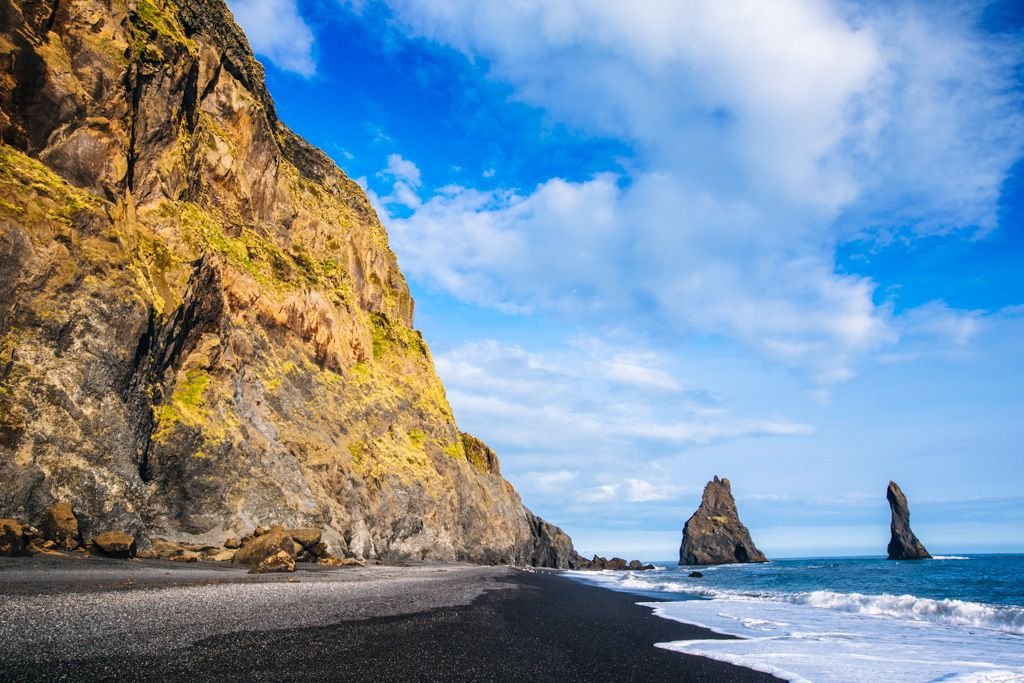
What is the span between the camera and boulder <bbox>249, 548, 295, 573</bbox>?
2038 cm

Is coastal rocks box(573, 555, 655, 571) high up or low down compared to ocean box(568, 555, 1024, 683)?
down

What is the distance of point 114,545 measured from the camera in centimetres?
1934

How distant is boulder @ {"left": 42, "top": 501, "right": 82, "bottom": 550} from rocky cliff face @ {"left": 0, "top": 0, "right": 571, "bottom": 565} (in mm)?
989

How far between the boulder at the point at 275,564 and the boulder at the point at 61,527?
19.8ft

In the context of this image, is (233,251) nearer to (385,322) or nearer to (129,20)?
(129,20)

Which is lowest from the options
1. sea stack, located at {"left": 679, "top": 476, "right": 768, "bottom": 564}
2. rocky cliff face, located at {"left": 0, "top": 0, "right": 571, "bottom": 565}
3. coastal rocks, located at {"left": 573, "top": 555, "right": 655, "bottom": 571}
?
coastal rocks, located at {"left": 573, "top": 555, "right": 655, "bottom": 571}

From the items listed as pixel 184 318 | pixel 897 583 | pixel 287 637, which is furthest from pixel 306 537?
pixel 897 583

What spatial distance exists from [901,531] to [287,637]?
156 metres

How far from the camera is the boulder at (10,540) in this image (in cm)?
1578

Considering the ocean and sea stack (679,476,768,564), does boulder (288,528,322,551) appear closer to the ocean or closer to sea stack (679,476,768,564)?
the ocean

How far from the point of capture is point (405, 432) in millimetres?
53062

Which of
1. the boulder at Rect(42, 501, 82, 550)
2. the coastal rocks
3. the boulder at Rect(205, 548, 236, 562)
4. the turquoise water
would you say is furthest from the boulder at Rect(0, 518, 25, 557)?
the coastal rocks

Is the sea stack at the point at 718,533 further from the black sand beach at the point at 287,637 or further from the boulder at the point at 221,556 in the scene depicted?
the black sand beach at the point at 287,637

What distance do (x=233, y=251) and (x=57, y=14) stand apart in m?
16.1
